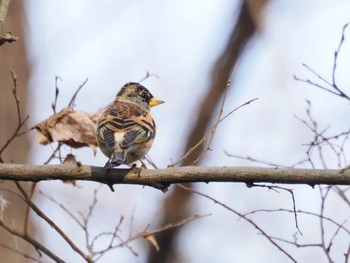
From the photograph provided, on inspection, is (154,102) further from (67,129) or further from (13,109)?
(13,109)

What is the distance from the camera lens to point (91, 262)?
4562mm

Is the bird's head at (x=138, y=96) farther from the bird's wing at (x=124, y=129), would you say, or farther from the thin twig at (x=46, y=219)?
the thin twig at (x=46, y=219)

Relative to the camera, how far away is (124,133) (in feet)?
16.4

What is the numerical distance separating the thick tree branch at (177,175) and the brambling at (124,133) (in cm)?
15

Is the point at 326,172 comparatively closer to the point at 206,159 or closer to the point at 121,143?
the point at 121,143

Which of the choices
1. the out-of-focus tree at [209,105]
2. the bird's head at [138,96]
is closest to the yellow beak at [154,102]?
the bird's head at [138,96]

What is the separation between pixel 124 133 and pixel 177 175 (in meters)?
1.06

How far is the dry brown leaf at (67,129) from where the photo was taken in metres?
4.77

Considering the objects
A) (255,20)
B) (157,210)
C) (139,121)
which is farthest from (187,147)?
(139,121)

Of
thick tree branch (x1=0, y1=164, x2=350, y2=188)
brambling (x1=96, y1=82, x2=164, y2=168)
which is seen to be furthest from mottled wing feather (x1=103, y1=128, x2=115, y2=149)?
thick tree branch (x1=0, y1=164, x2=350, y2=188)

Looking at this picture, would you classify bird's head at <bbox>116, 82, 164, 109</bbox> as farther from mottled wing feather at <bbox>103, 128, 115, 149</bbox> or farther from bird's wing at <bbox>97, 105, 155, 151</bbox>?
mottled wing feather at <bbox>103, 128, 115, 149</bbox>

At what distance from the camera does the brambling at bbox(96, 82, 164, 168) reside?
4.78m

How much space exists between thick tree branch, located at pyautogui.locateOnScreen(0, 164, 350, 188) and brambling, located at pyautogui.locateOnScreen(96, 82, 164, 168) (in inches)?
5.9

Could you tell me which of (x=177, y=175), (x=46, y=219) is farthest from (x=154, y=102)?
(x=177, y=175)
